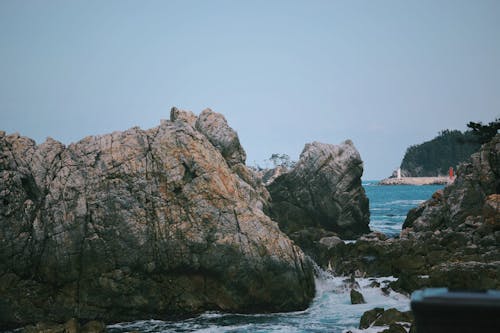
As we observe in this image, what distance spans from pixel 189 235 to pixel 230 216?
86.4 inches

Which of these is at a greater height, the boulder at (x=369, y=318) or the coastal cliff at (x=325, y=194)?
the coastal cliff at (x=325, y=194)

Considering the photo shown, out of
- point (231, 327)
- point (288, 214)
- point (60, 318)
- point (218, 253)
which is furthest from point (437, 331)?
point (288, 214)

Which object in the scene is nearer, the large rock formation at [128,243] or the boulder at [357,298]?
the large rock formation at [128,243]

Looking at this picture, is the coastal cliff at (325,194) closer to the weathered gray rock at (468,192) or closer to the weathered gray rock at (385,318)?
the weathered gray rock at (468,192)

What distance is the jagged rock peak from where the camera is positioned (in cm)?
4697

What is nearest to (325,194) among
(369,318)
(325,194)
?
(325,194)

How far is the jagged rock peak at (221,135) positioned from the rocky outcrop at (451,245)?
15559 mm

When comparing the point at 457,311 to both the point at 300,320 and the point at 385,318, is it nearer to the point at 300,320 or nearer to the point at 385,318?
the point at 385,318

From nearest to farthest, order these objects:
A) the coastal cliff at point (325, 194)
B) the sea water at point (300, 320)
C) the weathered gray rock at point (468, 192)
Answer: the sea water at point (300, 320) → the weathered gray rock at point (468, 192) → the coastal cliff at point (325, 194)

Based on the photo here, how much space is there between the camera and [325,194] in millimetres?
50844

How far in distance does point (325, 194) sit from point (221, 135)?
12267 millimetres

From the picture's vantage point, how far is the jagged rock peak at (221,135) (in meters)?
47.0

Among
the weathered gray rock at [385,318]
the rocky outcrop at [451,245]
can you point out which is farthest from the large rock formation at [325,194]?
the weathered gray rock at [385,318]

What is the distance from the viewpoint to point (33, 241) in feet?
77.9
